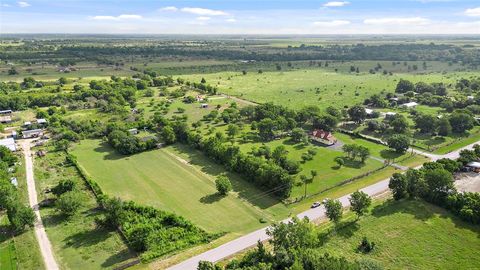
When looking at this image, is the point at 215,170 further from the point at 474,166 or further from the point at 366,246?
the point at 474,166

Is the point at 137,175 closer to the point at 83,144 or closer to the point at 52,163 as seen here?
the point at 52,163

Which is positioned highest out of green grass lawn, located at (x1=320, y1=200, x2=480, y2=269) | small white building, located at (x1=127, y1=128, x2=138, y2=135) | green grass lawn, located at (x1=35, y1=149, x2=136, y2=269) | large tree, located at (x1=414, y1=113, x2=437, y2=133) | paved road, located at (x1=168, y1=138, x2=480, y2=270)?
large tree, located at (x1=414, y1=113, x2=437, y2=133)

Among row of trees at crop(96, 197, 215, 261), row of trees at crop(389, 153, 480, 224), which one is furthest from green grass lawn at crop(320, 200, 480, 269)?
row of trees at crop(96, 197, 215, 261)

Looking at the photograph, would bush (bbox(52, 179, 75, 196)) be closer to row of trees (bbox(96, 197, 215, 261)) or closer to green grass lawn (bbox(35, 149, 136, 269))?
green grass lawn (bbox(35, 149, 136, 269))

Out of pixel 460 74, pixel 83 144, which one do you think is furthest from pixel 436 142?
pixel 460 74

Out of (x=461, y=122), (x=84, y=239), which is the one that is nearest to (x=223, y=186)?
(x=84, y=239)
